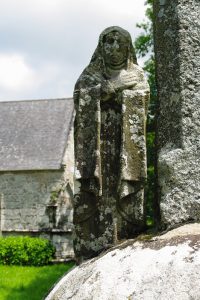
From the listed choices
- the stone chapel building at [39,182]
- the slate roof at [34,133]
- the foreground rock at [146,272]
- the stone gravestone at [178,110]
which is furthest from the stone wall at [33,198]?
the foreground rock at [146,272]

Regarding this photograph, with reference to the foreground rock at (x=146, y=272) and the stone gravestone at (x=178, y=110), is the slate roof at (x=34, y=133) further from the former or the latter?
the foreground rock at (x=146, y=272)

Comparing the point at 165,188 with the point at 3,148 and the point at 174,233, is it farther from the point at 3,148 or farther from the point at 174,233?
the point at 3,148

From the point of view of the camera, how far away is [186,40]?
458 centimetres

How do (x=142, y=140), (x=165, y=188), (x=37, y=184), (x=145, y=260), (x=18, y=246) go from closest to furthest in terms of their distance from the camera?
(x=145, y=260) < (x=165, y=188) < (x=142, y=140) < (x=18, y=246) < (x=37, y=184)

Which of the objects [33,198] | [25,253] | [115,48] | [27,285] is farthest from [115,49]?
[33,198]

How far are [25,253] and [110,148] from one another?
61.7 feet

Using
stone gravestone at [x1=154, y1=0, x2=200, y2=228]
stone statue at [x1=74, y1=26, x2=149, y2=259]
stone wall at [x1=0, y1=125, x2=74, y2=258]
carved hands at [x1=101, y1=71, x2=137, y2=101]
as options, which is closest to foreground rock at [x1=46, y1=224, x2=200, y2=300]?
stone gravestone at [x1=154, y1=0, x2=200, y2=228]

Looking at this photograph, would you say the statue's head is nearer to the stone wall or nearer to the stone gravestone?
the stone gravestone

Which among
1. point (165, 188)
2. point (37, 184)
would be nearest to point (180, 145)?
point (165, 188)

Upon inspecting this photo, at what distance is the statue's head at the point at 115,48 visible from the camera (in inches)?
194

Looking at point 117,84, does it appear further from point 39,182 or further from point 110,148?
point 39,182

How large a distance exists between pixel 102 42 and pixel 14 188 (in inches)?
914

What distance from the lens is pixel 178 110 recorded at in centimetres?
454

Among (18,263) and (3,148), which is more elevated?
(3,148)
